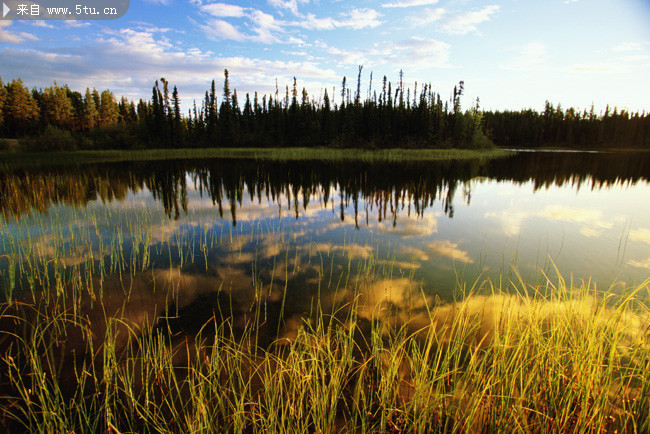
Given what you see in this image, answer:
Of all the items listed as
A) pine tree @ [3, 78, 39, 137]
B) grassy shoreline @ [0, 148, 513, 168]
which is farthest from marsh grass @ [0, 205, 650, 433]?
pine tree @ [3, 78, 39, 137]

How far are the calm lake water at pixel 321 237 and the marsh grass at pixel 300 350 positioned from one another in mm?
131

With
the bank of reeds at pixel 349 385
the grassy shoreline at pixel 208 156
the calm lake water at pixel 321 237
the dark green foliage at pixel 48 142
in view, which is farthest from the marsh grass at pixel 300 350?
the dark green foliage at pixel 48 142

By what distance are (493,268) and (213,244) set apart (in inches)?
288

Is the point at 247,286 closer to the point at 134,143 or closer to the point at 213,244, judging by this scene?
the point at 213,244

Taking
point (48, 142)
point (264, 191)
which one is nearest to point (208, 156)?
point (48, 142)

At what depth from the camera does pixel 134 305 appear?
205 inches

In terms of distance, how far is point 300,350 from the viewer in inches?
138

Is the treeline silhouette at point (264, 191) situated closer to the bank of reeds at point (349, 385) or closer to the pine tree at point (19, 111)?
the bank of reeds at point (349, 385)

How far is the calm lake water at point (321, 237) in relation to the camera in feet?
20.5

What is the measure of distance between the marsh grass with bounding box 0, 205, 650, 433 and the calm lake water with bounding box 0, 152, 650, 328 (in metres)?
0.13

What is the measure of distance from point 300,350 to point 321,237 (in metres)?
Result: 5.82

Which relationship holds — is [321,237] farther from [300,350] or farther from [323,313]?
[300,350]

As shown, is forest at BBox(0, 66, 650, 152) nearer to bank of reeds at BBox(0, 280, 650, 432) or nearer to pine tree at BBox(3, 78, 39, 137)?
pine tree at BBox(3, 78, 39, 137)

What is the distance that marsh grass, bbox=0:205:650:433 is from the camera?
2740 millimetres
